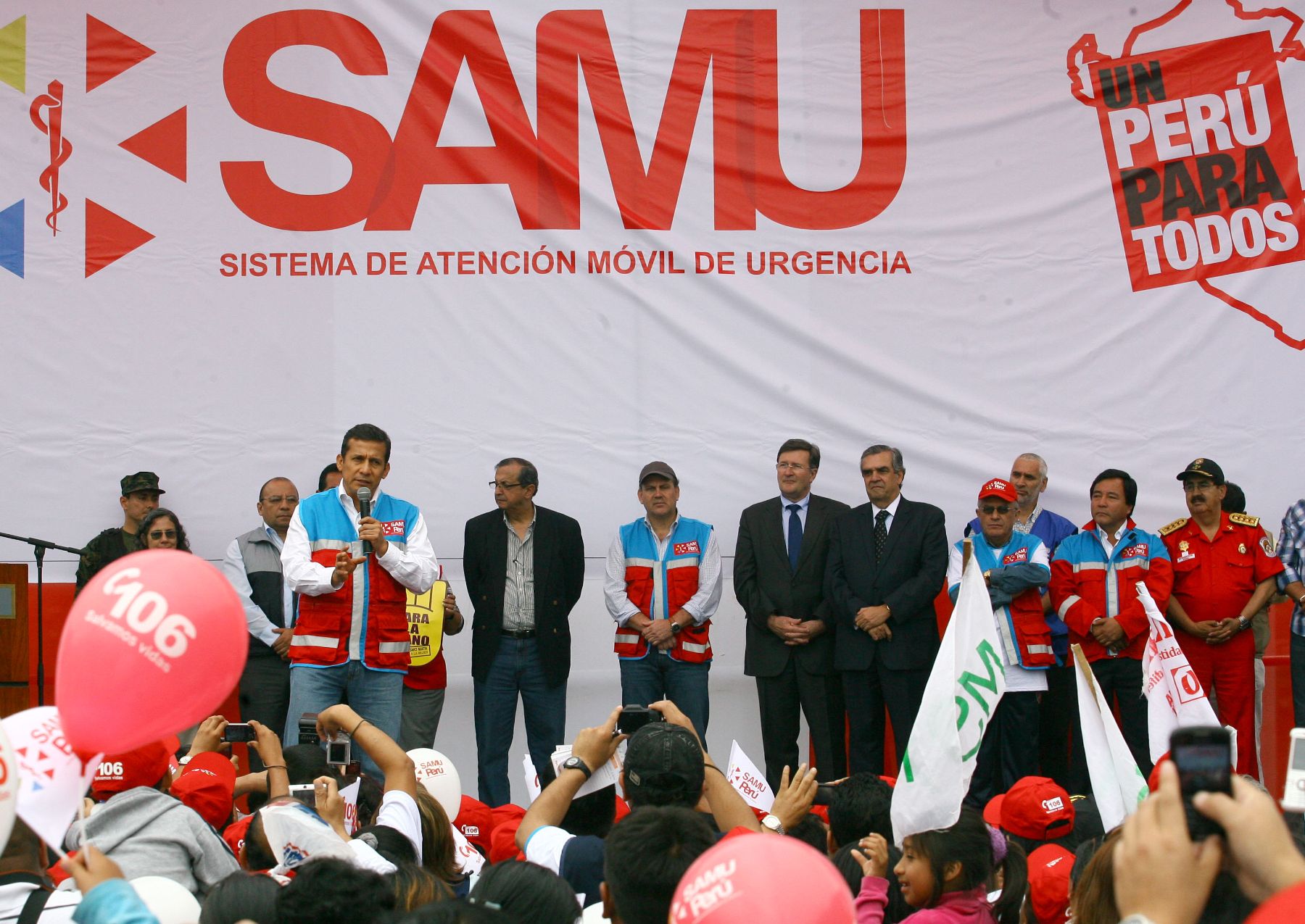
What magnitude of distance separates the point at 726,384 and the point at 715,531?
73 cm

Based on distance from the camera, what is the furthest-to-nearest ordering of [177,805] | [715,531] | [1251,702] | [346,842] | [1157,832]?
[715,531] → [1251,702] → [177,805] → [346,842] → [1157,832]

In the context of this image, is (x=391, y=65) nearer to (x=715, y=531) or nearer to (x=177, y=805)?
(x=715, y=531)

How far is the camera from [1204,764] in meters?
1.28

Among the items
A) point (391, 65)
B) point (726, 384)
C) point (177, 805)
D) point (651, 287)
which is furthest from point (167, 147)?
point (177, 805)

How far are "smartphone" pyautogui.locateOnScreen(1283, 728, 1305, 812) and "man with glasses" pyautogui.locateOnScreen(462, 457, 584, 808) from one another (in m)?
4.94

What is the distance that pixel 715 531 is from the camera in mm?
6973

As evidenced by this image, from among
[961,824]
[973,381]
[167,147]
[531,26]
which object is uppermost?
[531,26]

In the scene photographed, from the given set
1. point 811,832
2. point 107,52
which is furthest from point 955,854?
point 107,52

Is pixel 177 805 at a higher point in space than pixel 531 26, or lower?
lower

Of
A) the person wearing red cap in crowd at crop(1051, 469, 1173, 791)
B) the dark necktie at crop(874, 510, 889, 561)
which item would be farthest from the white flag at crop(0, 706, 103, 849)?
the person wearing red cap in crowd at crop(1051, 469, 1173, 791)

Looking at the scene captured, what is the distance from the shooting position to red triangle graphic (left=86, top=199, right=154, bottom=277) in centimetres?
700

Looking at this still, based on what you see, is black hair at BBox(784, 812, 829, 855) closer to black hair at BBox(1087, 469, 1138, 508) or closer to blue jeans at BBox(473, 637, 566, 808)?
blue jeans at BBox(473, 637, 566, 808)

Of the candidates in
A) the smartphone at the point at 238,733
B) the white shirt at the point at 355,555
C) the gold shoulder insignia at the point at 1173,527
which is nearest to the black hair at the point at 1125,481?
the gold shoulder insignia at the point at 1173,527

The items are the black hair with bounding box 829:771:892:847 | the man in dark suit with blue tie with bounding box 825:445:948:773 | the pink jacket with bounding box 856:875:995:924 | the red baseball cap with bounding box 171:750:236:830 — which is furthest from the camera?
the man in dark suit with blue tie with bounding box 825:445:948:773
